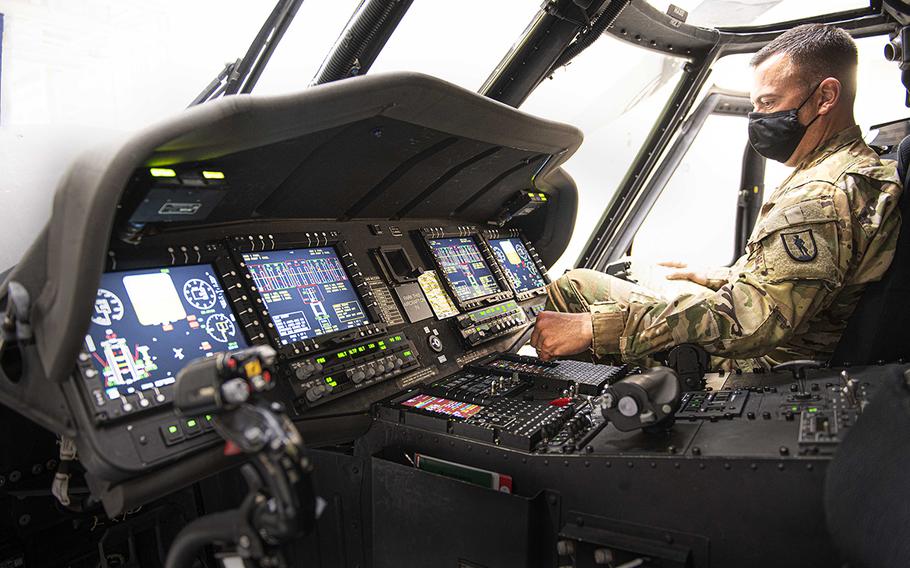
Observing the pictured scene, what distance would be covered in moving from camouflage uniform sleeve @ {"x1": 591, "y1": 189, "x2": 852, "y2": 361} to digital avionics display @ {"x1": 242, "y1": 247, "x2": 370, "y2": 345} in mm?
980

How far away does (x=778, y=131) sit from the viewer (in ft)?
7.16

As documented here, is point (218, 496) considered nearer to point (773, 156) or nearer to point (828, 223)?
point (828, 223)

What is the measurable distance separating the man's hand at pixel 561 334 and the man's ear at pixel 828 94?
1039 millimetres

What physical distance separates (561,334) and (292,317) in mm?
935

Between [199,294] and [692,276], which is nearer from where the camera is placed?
[199,294]

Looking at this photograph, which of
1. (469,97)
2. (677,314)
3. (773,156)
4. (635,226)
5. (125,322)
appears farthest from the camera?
(635,226)

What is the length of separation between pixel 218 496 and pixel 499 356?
1.03 meters

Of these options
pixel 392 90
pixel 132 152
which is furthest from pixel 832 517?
pixel 132 152

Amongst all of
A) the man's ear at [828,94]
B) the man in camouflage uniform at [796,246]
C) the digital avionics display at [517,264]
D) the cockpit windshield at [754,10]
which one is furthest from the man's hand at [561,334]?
the cockpit windshield at [754,10]

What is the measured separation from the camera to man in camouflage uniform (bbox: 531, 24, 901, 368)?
186 centimetres

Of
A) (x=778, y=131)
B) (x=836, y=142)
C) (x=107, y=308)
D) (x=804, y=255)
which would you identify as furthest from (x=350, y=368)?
(x=836, y=142)

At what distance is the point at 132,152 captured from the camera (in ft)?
3.58

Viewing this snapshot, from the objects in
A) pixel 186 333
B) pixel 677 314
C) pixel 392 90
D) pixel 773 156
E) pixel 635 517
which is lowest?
pixel 635 517

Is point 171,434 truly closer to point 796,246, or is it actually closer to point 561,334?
point 561,334
